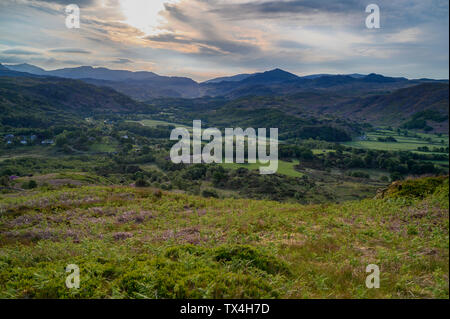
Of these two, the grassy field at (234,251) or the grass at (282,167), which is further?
the grass at (282,167)

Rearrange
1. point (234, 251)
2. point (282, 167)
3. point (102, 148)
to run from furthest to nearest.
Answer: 1. point (102, 148)
2. point (282, 167)
3. point (234, 251)

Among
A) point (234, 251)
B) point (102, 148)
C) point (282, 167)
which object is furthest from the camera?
point (102, 148)

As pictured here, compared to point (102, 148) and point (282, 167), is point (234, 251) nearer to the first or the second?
point (282, 167)

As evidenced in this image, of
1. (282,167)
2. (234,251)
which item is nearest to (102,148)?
(282,167)

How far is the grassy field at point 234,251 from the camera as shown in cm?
603

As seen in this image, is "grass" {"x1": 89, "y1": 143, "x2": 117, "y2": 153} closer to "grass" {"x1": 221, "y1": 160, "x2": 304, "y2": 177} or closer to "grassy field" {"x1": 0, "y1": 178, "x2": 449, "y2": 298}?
"grass" {"x1": 221, "y1": 160, "x2": 304, "y2": 177}

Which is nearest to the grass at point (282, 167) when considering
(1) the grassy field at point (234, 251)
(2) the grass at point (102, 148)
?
(2) the grass at point (102, 148)

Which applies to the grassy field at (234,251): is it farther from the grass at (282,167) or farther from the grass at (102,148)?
the grass at (102,148)

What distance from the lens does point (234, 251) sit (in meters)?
8.04

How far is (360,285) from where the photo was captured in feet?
20.1

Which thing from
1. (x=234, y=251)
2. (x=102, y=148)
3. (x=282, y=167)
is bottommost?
(x=282, y=167)

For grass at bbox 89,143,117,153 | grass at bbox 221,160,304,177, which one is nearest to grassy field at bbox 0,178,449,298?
grass at bbox 221,160,304,177
